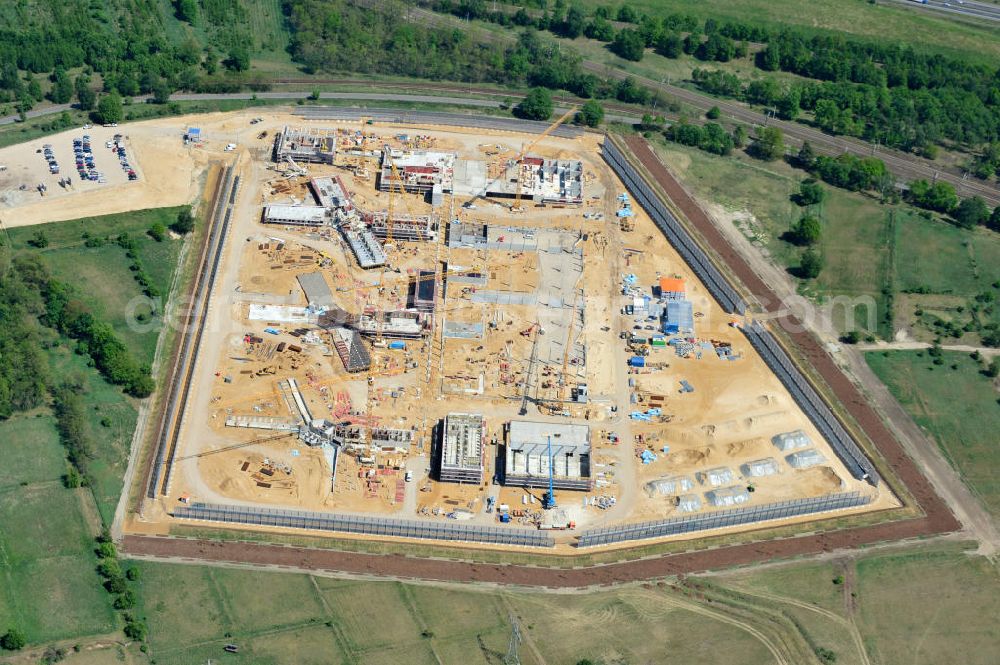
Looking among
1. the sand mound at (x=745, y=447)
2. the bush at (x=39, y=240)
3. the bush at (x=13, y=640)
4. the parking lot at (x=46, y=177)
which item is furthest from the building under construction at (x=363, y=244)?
the bush at (x=13, y=640)

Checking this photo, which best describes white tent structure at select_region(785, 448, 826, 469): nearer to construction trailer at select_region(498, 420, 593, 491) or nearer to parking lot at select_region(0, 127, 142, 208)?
construction trailer at select_region(498, 420, 593, 491)

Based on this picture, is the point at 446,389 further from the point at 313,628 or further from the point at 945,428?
the point at 945,428

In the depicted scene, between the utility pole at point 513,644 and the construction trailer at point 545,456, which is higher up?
the construction trailer at point 545,456

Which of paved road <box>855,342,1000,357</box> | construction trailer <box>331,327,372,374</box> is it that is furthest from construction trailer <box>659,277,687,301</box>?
construction trailer <box>331,327,372,374</box>

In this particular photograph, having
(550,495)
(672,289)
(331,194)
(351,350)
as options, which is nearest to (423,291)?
(351,350)

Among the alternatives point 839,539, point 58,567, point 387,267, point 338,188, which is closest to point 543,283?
point 387,267

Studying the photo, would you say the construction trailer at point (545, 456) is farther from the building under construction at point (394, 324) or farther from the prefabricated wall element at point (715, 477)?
the building under construction at point (394, 324)
